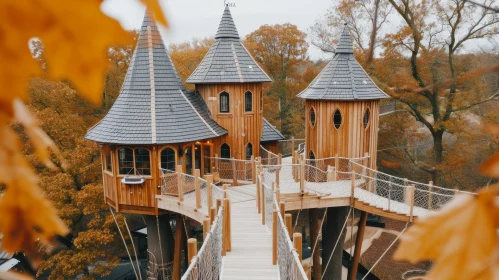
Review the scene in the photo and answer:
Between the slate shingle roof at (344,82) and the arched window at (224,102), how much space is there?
8.13ft

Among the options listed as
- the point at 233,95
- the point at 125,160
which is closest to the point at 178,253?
the point at 125,160

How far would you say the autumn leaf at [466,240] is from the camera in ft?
1.17

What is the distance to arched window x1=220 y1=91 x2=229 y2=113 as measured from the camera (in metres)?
12.2

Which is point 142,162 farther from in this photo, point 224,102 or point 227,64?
point 227,64

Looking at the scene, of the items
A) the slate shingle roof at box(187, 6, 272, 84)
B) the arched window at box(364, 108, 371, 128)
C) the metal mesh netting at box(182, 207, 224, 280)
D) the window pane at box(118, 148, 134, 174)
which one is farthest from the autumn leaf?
the arched window at box(364, 108, 371, 128)

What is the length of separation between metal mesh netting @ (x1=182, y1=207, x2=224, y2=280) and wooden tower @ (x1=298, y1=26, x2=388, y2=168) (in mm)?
6359

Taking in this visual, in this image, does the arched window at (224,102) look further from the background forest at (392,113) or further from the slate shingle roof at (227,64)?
the background forest at (392,113)

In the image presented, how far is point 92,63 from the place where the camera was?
11.2 inches

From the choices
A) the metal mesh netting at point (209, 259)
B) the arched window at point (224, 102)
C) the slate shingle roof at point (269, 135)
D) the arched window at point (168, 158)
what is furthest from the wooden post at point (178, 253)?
the metal mesh netting at point (209, 259)

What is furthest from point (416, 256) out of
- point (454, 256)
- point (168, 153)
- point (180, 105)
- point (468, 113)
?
point (468, 113)

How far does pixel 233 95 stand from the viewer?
12102mm

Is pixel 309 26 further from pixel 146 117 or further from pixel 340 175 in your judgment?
pixel 146 117

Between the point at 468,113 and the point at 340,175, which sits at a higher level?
the point at 468,113

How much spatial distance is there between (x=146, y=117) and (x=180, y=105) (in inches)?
45.5
